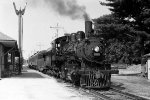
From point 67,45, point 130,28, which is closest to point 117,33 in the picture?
point 130,28

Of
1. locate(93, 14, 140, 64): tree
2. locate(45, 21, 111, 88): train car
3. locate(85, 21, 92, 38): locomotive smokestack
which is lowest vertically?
locate(45, 21, 111, 88): train car

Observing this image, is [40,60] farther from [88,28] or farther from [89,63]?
[88,28]

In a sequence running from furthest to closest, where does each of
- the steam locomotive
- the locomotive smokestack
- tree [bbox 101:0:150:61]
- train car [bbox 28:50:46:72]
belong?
train car [bbox 28:50:46:72] → tree [bbox 101:0:150:61] → the steam locomotive → the locomotive smokestack

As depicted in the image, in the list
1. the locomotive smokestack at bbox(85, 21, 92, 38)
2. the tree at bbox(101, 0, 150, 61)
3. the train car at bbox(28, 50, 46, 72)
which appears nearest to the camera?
the locomotive smokestack at bbox(85, 21, 92, 38)

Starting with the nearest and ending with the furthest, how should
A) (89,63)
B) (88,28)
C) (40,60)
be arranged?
1. (88,28)
2. (89,63)
3. (40,60)

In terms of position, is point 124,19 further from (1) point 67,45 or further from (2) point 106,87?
(2) point 106,87

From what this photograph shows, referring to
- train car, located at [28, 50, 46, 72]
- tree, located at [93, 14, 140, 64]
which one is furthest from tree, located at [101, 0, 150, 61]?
train car, located at [28, 50, 46, 72]

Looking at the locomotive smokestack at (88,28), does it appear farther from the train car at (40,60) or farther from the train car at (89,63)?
the train car at (40,60)

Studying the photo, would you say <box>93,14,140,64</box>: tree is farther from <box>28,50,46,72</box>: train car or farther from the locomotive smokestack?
Result: the locomotive smokestack

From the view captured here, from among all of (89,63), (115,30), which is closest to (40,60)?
(115,30)

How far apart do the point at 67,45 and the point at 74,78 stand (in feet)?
11.7

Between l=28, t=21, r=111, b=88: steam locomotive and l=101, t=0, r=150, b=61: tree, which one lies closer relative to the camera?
l=28, t=21, r=111, b=88: steam locomotive

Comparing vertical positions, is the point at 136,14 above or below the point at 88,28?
above

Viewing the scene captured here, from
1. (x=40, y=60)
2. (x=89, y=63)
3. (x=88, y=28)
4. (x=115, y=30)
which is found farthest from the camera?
(x=40, y=60)
